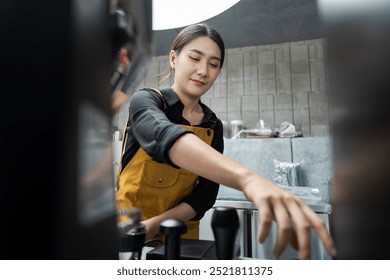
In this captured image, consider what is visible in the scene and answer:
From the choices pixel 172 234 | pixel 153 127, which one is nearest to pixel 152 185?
pixel 153 127

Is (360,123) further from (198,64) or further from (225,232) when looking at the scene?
(198,64)

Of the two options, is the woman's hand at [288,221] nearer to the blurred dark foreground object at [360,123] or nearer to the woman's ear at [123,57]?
the blurred dark foreground object at [360,123]

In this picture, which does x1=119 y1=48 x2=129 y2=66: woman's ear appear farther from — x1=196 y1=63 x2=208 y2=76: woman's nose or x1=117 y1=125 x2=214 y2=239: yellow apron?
x1=117 y1=125 x2=214 y2=239: yellow apron

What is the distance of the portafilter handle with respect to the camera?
0.22 meters

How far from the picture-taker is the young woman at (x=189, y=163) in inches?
8.0

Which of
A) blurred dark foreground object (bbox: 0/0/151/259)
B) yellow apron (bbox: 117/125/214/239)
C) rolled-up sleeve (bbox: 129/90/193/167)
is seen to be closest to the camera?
blurred dark foreground object (bbox: 0/0/151/259)

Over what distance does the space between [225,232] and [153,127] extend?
18cm

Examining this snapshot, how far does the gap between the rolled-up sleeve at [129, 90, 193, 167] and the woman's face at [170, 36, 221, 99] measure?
65 millimetres

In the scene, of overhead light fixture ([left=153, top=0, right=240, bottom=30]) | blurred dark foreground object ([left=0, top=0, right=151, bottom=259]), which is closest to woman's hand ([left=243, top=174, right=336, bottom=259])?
blurred dark foreground object ([left=0, top=0, right=151, bottom=259])

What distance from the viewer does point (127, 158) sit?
522mm

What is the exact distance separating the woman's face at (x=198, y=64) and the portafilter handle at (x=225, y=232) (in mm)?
207

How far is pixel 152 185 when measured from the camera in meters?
0.48

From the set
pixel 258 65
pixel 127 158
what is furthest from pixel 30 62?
pixel 258 65

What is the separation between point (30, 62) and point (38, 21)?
25 millimetres
